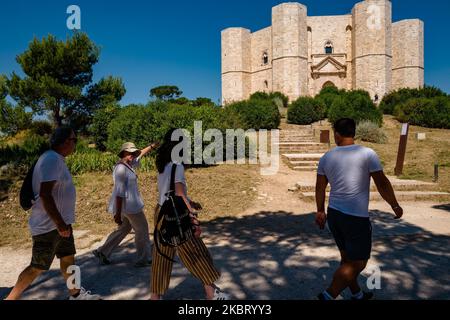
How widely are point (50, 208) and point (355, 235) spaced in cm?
251

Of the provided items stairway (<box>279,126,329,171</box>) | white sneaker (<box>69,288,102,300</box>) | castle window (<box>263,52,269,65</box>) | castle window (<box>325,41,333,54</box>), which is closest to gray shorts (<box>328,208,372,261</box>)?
white sneaker (<box>69,288,102,300</box>)

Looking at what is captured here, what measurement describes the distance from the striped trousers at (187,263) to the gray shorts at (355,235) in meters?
1.13

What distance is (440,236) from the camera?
5.39 m

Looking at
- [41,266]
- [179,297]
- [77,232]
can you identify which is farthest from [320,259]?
[77,232]

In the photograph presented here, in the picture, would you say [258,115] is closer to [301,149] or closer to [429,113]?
[301,149]

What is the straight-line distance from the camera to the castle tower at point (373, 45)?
120 feet

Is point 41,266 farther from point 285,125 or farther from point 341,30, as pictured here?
point 341,30

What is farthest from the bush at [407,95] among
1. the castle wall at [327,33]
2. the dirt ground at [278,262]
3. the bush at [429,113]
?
the dirt ground at [278,262]

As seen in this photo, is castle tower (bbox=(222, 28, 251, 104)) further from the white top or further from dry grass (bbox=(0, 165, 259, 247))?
the white top

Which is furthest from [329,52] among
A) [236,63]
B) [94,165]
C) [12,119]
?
[94,165]

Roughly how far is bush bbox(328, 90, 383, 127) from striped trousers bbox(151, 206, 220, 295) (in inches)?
715

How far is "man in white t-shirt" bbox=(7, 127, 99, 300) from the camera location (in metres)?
2.87

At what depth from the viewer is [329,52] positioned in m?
40.7

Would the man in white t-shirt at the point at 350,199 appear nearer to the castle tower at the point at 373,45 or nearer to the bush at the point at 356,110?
the bush at the point at 356,110
